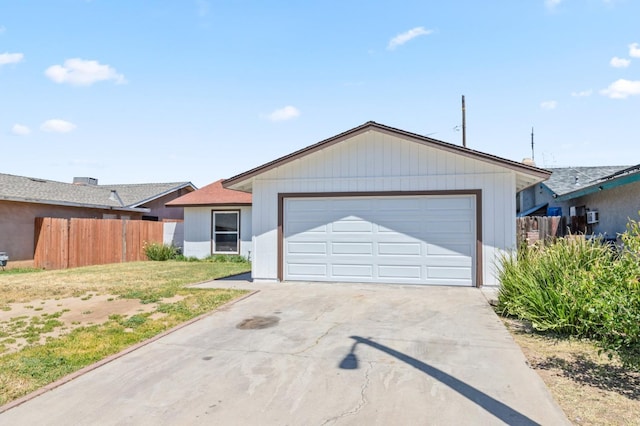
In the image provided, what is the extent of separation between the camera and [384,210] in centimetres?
1045

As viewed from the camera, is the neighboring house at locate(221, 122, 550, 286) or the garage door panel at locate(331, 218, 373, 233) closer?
the neighboring house at locate(221, 122, 550, 286)

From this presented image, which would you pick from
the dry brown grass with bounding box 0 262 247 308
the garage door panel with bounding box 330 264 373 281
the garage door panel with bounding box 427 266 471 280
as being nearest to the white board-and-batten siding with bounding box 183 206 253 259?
the dry brown grass with bounding box 0 262 247 308

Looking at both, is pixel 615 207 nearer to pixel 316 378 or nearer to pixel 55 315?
pixel 316 378

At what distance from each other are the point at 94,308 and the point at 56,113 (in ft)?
38.3

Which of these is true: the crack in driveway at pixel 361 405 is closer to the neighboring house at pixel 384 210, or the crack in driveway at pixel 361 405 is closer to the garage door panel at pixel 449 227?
the neighboring house at pixel 384 210

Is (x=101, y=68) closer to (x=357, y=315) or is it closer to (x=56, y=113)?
(x=56, y=113)

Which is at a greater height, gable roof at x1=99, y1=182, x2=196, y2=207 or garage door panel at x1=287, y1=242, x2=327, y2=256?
gable roof at x1=99, y1=182, x2=196, y2=207

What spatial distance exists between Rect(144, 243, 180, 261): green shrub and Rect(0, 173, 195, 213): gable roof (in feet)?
9.63

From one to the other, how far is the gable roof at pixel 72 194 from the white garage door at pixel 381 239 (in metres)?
11.8

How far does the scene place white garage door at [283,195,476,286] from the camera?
32.9 feet

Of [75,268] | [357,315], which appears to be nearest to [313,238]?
[357,315]

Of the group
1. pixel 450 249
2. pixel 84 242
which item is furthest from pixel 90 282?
pixel 450 249

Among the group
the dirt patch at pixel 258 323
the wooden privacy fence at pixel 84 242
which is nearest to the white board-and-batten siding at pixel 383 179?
the dirt patch at pixel 258 323

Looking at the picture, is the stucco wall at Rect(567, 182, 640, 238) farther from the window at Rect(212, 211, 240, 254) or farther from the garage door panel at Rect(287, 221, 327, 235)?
the window at Rect(212, 211, 240, 254)
